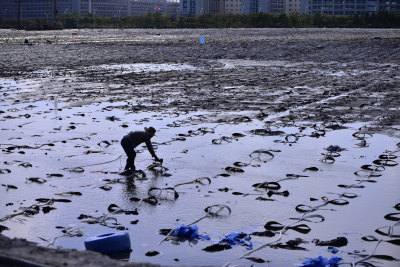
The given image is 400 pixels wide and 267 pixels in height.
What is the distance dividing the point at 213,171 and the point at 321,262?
19.1 feet

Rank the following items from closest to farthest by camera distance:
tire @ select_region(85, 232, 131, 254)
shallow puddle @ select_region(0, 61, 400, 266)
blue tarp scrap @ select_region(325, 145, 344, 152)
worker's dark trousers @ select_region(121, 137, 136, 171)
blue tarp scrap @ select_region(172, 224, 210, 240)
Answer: tire @ select_region(85, 232, 131, 254), shallow puddle @ select_region(0, 61, 400, 266), blue tarp scrap @ select_region(172, 224, 210, 240), worker's dark trousers @ select_region(121, 137, 136, 171), blue tarp scrap @ select_region(325, 145, 344, 152)

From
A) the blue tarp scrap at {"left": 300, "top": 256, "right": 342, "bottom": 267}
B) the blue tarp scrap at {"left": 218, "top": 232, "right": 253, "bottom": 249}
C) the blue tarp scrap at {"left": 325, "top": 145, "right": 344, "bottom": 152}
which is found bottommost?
the blue tarp scrap at {"left": 218, "top": 232, "right": 253, "bottom": 249}

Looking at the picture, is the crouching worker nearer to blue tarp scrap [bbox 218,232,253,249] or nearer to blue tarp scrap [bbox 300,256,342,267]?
blue tarp scrap [bbox 218,232,253,249]

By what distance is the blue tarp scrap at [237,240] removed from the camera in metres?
9.41

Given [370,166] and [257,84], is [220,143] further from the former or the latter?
[257,84]

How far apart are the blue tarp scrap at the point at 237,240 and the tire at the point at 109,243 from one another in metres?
1.44

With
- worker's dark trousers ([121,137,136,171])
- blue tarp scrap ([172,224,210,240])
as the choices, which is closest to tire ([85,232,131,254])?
blue tarp scrap ([172,224,210,240])

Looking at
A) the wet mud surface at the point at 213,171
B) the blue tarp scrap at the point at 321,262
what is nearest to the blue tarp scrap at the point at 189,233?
the wet mud surface at the point at 213,171

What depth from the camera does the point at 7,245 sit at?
24.8ft

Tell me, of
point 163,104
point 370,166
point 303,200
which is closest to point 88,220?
point 303,200

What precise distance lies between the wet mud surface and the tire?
21 cm

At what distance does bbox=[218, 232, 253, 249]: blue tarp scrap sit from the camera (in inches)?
370

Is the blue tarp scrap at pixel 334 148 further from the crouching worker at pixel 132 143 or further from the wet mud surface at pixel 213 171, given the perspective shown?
the crouching worker at pixel 132 143

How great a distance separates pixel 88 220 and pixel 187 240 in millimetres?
1858
